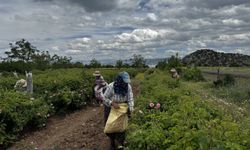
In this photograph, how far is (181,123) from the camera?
594 cm

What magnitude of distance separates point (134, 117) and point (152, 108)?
60cm

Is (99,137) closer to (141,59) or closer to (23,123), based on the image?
(23,123)

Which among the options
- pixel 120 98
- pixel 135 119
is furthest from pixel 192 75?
pixel 135 119

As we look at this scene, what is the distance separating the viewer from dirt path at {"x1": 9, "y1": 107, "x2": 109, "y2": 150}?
10.9m

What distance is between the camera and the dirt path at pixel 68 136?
10930mm

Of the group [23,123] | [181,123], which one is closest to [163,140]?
[181,123]

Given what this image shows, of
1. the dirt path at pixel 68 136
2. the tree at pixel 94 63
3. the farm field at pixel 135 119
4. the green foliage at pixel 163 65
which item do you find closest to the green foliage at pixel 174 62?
the green foliage at pixel 163 65

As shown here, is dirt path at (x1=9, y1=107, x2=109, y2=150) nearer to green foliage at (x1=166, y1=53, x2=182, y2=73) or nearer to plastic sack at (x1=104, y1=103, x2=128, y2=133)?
plastic sack at (x1=104, y1=103, x2=128, y2=133)

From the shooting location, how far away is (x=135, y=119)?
27.5 ft

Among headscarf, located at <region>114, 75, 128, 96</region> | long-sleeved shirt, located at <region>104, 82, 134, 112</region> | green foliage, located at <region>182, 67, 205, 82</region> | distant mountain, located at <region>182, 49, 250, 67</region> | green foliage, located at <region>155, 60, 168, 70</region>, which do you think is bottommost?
distant mountain, located at <region>182, 49, 250, 67</region>

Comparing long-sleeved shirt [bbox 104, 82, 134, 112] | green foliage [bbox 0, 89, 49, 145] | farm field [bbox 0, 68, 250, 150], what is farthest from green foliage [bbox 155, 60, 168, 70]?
long-sleeved shirt [bbox 104, 82, 134, 112]

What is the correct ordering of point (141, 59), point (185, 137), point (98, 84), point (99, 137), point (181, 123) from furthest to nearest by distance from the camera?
point (141, 59), point (98, 84), point (99, 137), point (181, 123), point (185, 137)

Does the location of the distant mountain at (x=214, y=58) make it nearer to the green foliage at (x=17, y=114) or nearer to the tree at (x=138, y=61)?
the tree at (x=138, y=61)

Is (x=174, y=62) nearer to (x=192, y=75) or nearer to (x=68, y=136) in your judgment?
(x=192, y=75)
